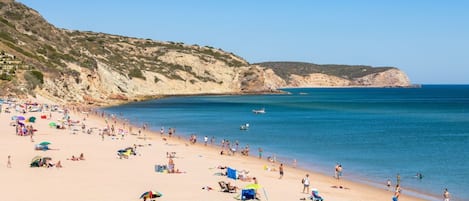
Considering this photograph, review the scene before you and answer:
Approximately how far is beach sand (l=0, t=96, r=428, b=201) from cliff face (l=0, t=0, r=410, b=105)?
44.0 m

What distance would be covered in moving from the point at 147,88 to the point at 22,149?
110m

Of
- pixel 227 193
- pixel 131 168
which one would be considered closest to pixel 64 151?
pixel 131 168

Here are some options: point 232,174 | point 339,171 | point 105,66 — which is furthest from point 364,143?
point 105,66

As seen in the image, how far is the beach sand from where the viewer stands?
72.0 feet

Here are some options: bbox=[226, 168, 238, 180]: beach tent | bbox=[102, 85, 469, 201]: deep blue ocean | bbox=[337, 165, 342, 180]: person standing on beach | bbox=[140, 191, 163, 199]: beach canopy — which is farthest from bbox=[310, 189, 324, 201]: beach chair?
bbox=[337, 165, 342, 180]: person standing on beach

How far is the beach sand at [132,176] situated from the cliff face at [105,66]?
4396cm

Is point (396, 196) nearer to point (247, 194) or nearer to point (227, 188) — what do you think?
point (247, 194)

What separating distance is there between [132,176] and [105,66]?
98762mm

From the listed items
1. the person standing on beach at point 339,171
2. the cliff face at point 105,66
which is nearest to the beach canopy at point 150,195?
the person standing on beach at point 339,171

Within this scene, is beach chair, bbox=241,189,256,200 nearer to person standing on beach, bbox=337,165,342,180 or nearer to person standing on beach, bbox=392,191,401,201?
person standing on beach, bbox=392,191,401,201

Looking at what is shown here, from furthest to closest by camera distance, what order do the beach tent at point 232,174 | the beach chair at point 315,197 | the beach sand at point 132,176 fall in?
the beach tent at point 232,174 < the beach chair at point 315,197 < the beach sand at point 132,176

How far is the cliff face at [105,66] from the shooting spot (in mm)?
86812

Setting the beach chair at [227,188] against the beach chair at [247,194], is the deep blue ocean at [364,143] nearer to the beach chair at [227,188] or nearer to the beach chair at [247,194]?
the beach chair at [227,188]

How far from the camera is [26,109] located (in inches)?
2333
